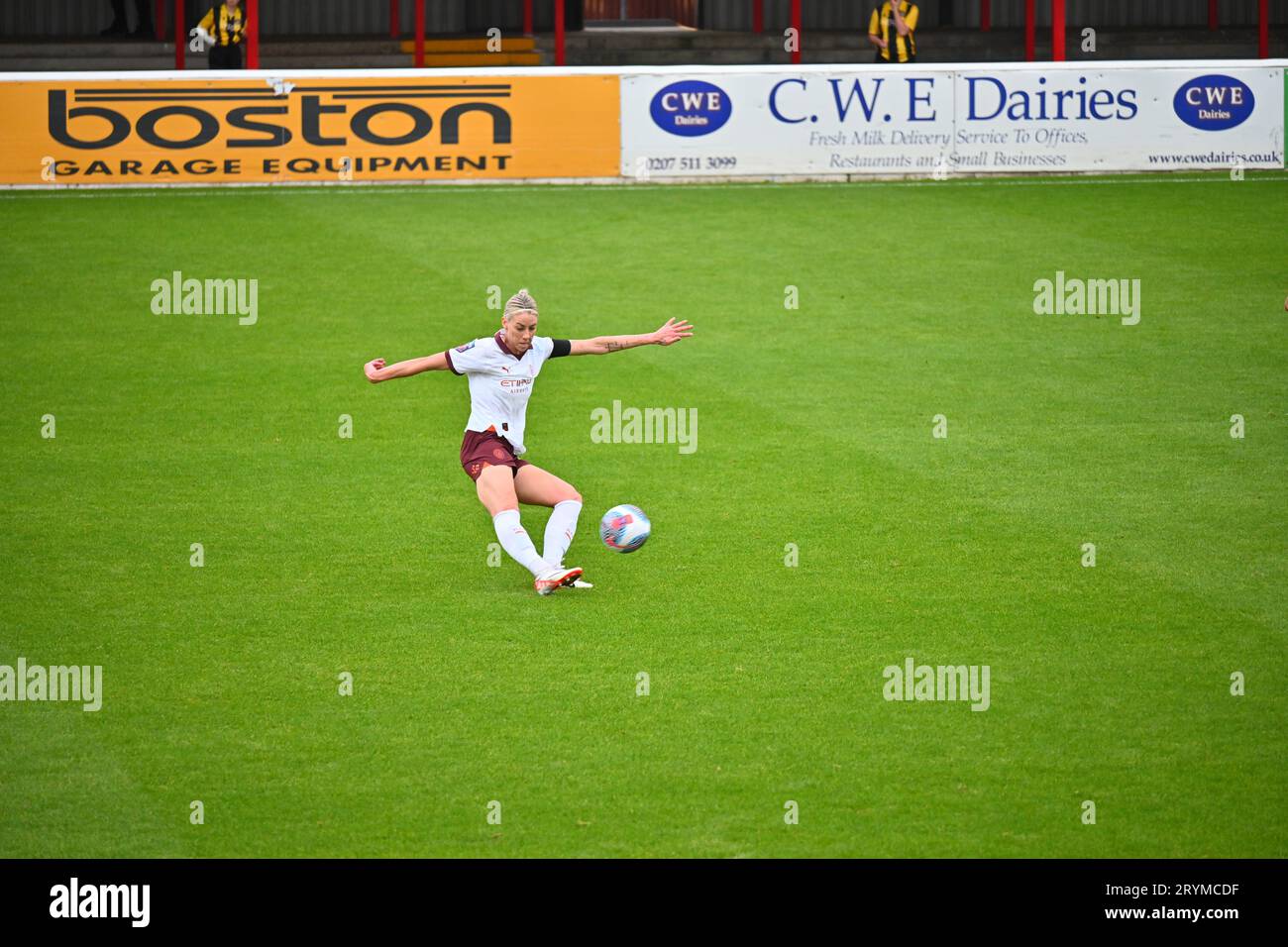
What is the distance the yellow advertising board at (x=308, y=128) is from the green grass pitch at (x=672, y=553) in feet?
10.4

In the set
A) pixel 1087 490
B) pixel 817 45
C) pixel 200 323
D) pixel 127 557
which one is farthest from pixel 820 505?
pixel 817 45

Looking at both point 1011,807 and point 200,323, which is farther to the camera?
point 200,323

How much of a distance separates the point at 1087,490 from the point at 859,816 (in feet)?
20.1

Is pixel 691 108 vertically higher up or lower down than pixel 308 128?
higher up

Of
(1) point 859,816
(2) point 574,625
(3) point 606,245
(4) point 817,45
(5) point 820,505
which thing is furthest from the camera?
(4) point 817,45

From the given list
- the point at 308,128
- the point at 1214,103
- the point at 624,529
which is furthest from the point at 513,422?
the point at 1214,103

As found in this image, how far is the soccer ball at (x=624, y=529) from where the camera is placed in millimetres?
11055

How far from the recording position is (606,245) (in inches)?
884

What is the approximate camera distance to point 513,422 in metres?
11.3

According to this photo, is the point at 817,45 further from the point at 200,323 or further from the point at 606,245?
the point at 200,323

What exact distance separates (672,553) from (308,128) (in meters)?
16.2

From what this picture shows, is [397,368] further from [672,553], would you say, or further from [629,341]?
[672,553]

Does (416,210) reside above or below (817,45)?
below

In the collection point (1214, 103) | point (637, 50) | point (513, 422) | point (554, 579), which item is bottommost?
point (554, 579)
